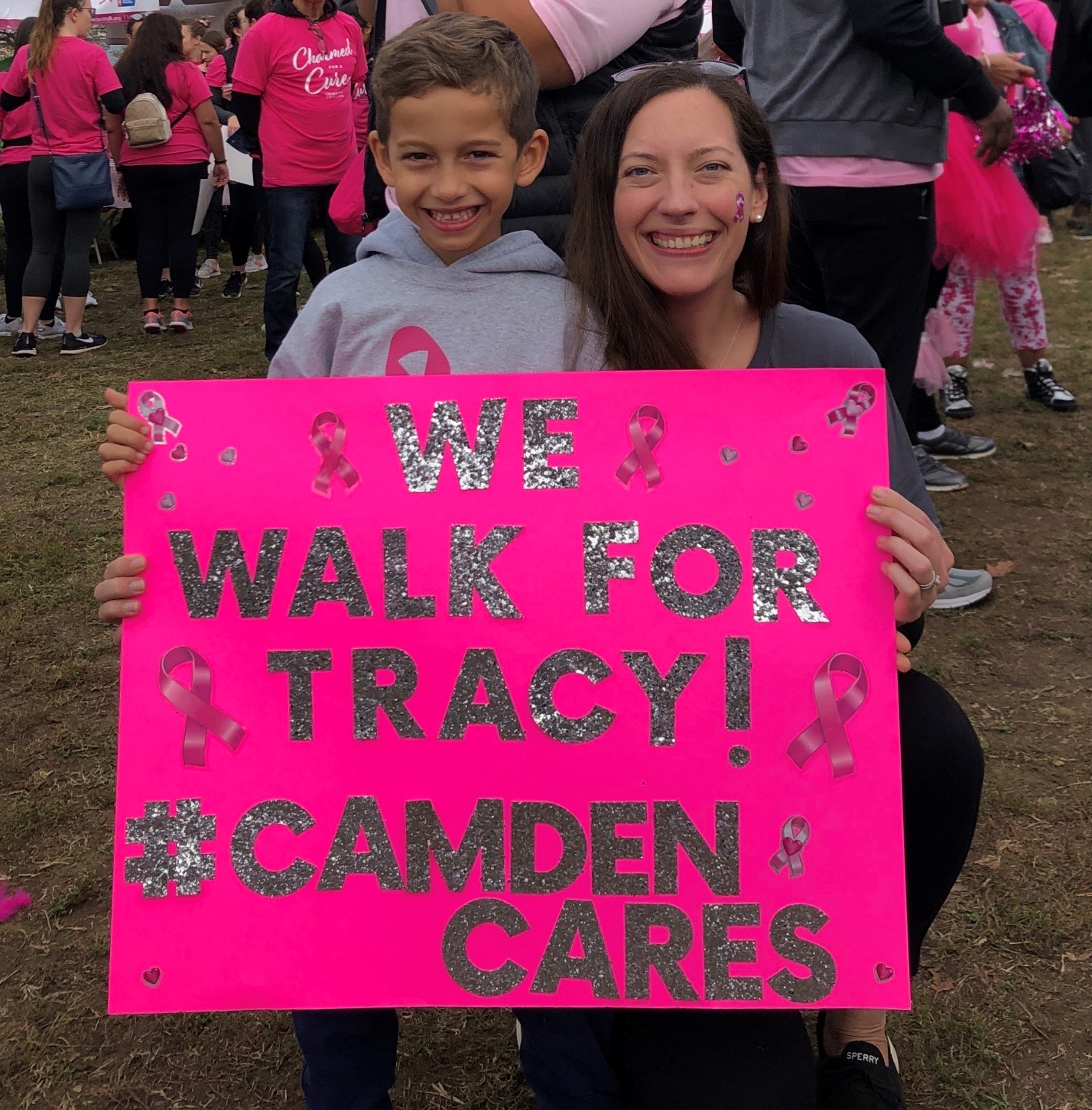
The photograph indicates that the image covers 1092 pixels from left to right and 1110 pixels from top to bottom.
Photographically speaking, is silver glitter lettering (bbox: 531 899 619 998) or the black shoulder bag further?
the black shoulder bag

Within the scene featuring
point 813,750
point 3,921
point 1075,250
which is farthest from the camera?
point 1075,250

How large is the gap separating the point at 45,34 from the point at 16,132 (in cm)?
64

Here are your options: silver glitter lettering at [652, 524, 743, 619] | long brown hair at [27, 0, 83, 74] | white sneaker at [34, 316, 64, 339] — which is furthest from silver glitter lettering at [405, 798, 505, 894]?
white sneaker at [34, 316, 64, 339]

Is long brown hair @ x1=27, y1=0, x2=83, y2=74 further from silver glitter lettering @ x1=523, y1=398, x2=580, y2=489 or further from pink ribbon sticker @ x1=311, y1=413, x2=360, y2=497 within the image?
silver glitter lettering @ x1=523, y1=398, x2=580, y2=489

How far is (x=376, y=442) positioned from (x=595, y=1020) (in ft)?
2.88

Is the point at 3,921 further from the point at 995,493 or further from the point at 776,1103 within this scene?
the point at 995,493

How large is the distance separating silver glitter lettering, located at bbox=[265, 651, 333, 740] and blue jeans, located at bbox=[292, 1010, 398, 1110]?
42 centimetres

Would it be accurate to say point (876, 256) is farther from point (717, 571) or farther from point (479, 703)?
point (479, 703)

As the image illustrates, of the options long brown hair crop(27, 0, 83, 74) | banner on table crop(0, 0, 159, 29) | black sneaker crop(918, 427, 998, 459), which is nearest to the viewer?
black sneaker crop(918, 427, 998, 459)

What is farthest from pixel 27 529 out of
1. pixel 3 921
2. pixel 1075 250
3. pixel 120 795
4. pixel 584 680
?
pixel 1075 250

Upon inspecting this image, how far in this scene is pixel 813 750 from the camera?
1585 millimetres

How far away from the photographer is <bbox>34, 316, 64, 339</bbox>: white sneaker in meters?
7.71

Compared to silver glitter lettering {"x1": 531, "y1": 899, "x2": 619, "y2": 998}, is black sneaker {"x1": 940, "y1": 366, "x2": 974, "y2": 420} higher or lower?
lower

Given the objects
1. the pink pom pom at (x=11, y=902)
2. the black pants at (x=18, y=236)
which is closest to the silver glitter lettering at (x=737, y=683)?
the pink pom pom at (x=11, y=902)
